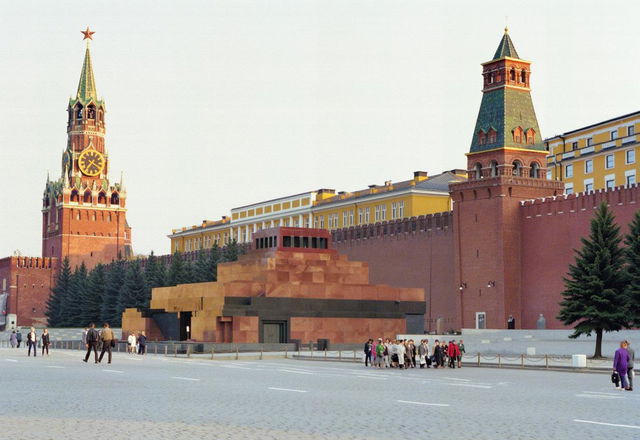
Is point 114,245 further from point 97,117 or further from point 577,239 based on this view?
point 577,239

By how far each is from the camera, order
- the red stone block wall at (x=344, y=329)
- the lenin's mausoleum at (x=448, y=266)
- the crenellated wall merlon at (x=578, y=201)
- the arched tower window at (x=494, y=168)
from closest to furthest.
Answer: the crenellated wall merlon at (x=578, y=201) → the lenin's mausoleum at (x=448, y=266) → the red stone block wall at (x=344, y=329) → the arched tower window at (x=494, y=168)

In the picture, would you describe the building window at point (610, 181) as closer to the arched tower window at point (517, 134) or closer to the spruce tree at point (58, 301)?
the arched tower window at point (517, 134)

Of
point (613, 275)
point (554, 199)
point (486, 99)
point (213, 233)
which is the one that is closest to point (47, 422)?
point (613, 275)

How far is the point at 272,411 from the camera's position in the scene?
1448 cm

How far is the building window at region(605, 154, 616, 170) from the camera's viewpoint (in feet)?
226

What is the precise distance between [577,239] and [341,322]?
1307cm

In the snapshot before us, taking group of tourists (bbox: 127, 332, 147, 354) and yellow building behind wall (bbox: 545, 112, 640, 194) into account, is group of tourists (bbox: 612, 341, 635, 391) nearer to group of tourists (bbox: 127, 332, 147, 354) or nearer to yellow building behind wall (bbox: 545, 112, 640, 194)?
group of tourists (bbox: 127, 332, 147, 354)

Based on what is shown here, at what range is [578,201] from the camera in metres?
53.7

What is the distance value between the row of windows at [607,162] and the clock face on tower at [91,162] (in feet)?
206

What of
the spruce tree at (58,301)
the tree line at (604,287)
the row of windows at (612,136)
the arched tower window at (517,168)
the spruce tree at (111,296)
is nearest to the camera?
the tree line at (604,287)

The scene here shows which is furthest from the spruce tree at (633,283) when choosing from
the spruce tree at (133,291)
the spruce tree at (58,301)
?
the spruce tree at (58,301)

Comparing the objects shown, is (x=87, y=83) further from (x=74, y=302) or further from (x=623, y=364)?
(x=623, y=364)

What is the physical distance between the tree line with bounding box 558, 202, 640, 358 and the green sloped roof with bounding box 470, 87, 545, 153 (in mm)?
16820

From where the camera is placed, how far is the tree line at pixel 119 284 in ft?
256
